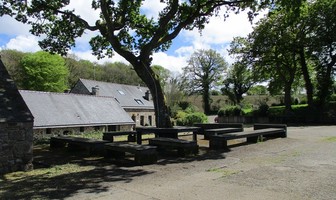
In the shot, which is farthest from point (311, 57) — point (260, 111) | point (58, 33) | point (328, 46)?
point (58, 33)

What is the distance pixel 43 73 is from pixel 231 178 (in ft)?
166

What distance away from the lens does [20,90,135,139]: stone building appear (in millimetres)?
22891

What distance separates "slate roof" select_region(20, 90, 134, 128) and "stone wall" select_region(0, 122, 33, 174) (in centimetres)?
1465

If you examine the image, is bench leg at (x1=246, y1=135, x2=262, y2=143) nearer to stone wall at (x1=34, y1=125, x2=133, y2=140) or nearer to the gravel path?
the gravel path

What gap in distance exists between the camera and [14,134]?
7.90 metres

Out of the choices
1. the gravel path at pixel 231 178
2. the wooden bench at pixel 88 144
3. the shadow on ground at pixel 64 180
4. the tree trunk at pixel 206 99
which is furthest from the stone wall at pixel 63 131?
the tree trunk at pixel 206 99

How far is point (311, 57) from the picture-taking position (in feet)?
96.9

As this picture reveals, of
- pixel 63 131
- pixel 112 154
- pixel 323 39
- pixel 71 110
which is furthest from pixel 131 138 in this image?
pixel 323 39

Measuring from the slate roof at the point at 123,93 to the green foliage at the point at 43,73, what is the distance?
49.0ft

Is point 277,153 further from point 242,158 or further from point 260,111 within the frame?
point 260,111

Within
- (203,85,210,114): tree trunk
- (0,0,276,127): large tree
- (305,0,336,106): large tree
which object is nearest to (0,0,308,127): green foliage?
(0,0,276,127): large tree

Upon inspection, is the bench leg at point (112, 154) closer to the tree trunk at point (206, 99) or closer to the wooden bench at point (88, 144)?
the wooden bench at point (88, 144)

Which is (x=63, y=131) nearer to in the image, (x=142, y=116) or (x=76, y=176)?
(x=76, y=176)

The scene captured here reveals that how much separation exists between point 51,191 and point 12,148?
9.65 ft
